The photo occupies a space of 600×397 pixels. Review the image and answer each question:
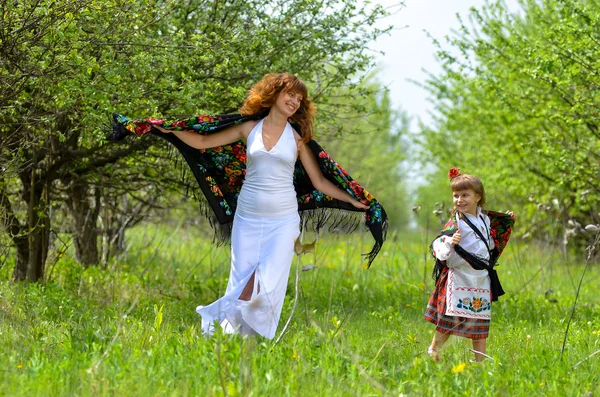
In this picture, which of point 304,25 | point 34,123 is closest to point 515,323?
point 304,25

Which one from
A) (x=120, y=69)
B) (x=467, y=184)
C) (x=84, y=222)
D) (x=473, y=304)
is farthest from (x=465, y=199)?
(x=84, y=222)

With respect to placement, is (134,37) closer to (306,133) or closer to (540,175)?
(306,133)

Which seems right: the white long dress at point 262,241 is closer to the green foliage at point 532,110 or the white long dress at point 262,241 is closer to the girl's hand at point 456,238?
the girl's hand at point 456,238

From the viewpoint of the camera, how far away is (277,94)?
5605 millimetres

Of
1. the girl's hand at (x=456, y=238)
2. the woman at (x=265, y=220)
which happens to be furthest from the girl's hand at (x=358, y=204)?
the girl's hand at (x=456, y=238)

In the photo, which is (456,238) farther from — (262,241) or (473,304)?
(262,241)

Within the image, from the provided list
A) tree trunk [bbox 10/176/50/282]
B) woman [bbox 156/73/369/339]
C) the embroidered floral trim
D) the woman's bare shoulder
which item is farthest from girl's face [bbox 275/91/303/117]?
tree trunk [bbox 10/176/50/282]

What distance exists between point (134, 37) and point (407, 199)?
1041 inches

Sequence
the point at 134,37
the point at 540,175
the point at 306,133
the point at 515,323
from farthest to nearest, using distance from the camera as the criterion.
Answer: the point at 540,175, the point at 515,323, the point at 134,37, the point at 306,133

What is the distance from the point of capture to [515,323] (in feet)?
24.6

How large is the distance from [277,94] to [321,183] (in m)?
0.84

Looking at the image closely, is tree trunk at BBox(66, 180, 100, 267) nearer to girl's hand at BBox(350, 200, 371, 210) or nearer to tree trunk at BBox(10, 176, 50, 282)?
tree trunk at BBox(10, 176, 50, 282)

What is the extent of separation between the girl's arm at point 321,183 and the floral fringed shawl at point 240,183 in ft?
0.11

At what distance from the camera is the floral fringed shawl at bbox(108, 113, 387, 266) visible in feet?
19.2
